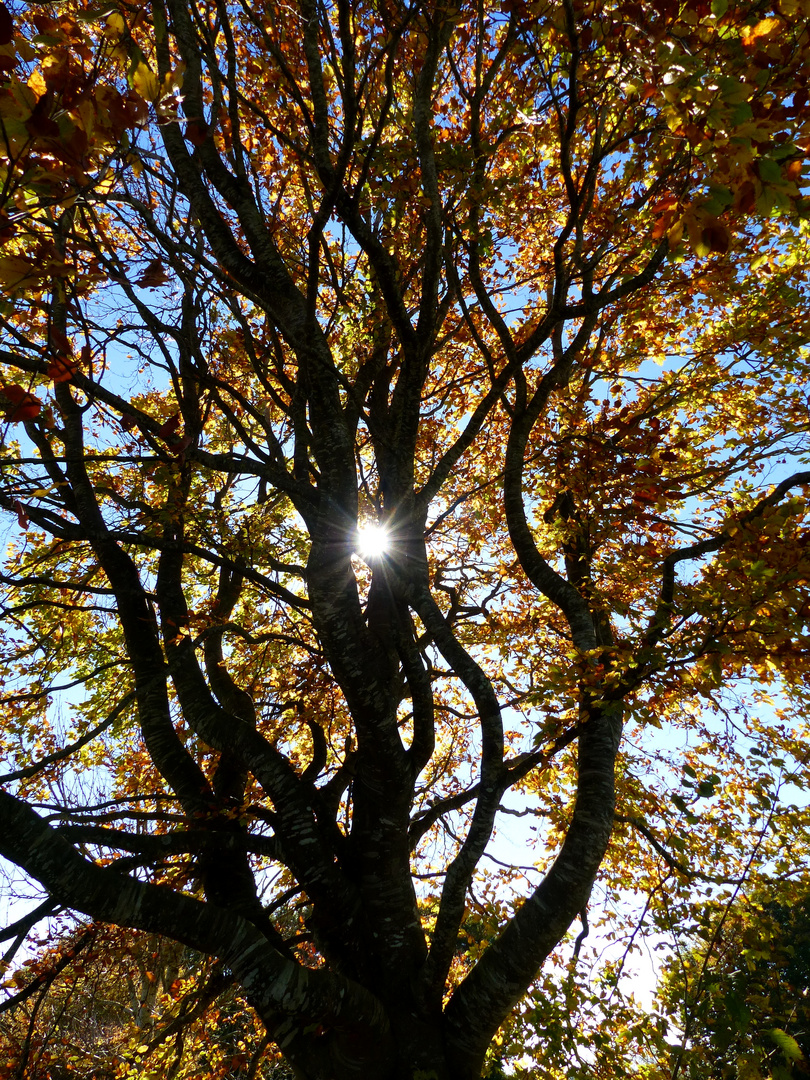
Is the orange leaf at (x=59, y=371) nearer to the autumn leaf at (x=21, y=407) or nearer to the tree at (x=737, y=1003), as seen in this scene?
the autumn leaf at (x=21, y=407)

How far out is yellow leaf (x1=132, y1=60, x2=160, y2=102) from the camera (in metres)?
1.95

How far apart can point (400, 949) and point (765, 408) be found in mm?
7586

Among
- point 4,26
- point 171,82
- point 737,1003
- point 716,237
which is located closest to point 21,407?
point 4,26

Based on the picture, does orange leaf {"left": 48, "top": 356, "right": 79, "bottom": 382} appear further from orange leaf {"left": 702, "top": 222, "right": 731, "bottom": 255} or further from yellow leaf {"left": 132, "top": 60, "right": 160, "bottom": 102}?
orange leaf {"left": 702, "top": 222, "right": 731, "bottom": 255}

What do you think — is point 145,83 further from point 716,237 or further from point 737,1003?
point 737,1003

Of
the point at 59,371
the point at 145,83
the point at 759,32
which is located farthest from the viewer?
the point at 59,371

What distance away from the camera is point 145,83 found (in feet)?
6.43

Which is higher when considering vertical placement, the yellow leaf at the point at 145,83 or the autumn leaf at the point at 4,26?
the yellow leaf at the point at 145,83

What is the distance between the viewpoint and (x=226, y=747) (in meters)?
4.44

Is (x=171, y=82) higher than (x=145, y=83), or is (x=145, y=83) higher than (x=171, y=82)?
(x=171, y=82)

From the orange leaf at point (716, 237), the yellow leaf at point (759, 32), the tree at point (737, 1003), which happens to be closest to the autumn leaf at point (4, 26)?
the orange leaf at point (716, 237)

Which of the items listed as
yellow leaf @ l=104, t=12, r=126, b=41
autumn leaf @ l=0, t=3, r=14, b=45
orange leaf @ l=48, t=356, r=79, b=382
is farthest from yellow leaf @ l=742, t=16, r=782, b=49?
orange leaf @ l=48, t=356, r=79, b=382

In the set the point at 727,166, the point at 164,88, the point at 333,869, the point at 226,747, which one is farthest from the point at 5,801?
the point at 727,166

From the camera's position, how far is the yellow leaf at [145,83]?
6.39 feet
